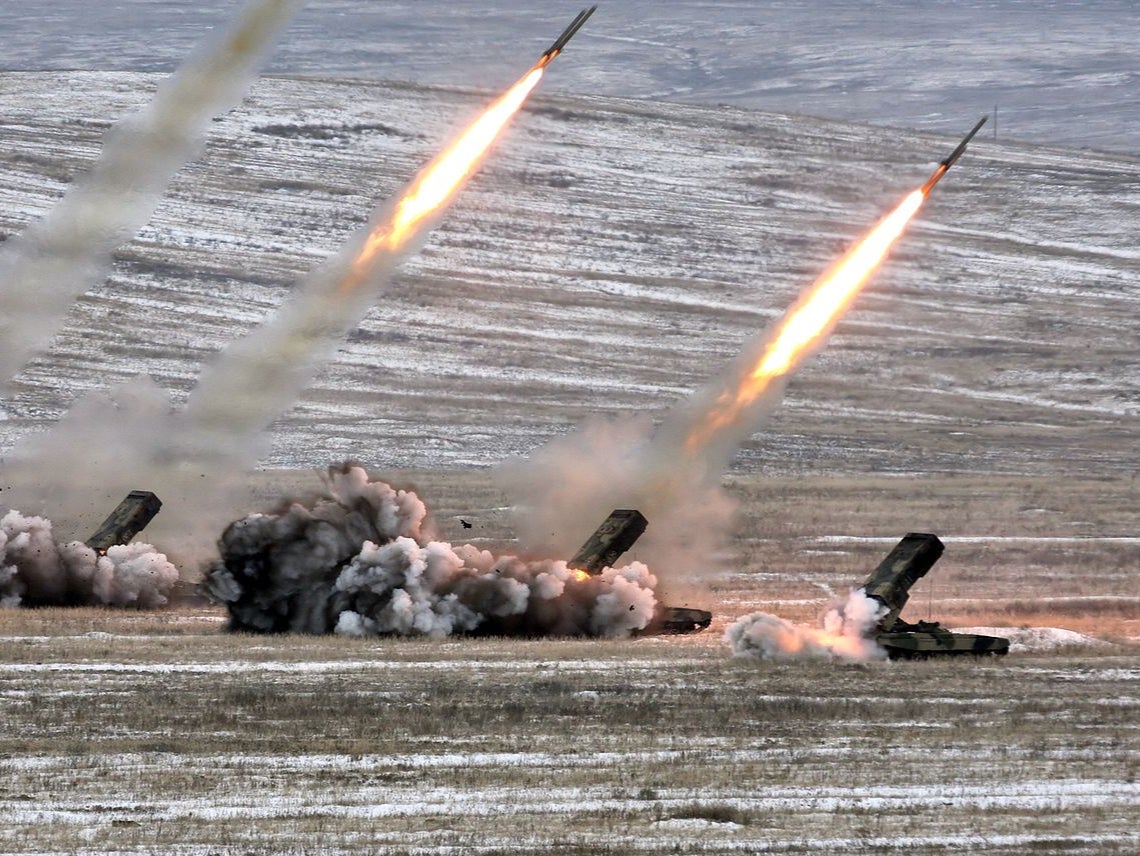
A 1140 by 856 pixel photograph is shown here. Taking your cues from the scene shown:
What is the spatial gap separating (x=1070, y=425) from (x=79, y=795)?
2420 inches

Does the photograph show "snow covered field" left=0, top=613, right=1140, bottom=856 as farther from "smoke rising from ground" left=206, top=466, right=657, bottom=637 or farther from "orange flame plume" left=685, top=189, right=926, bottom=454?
"orange flame plume" left=685, top=189, right=926, bottom=454

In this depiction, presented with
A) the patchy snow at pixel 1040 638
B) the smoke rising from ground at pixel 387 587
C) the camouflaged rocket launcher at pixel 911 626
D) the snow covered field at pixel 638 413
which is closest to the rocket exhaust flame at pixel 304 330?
the snow covered field at pixel 638 413

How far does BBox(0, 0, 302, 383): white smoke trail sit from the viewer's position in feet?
162

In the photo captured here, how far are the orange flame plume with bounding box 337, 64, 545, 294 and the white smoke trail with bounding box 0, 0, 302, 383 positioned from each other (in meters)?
4.68

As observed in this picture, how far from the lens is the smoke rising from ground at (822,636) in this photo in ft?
111

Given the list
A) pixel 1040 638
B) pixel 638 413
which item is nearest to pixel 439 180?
pixel 1040 638

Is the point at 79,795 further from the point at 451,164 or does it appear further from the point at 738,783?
the point at 451,164

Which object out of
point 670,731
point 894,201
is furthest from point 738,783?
point 894,201

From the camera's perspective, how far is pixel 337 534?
38156 mm

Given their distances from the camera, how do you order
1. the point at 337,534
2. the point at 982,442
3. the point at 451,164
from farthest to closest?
the point at 982,442 < the point at 451,164 < the point at 337,534

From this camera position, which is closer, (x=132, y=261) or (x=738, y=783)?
(x=738, y=783)

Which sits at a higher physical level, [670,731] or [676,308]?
[670,731]

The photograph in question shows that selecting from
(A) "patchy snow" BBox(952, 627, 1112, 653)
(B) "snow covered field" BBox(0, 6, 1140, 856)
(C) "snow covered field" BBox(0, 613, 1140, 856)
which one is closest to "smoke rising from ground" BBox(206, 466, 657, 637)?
(B) "snow covered field" BBox(0, 6, 1140, 856)

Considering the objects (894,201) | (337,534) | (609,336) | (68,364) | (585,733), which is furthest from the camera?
(894,201)
